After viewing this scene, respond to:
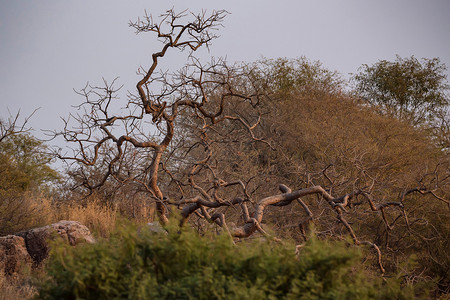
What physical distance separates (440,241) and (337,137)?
4.14 meters

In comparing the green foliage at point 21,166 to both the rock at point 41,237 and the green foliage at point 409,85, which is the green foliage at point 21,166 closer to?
the rock at point 41,237

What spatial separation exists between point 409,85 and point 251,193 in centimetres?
1979

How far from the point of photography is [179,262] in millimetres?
2449

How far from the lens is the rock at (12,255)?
768 centimetres

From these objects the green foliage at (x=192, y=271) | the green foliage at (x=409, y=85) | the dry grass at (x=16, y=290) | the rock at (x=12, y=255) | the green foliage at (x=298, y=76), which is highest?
the green foliage at (x=409, y=85)

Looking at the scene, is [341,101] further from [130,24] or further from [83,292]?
[83,292]

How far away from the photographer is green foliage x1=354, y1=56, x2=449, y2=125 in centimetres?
2438

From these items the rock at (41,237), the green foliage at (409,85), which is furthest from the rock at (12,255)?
the green foliage at (409,85)

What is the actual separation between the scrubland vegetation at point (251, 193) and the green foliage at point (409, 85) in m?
0.08

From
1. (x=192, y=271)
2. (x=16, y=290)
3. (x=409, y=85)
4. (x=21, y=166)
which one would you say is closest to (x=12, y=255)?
(x=16, y=290)

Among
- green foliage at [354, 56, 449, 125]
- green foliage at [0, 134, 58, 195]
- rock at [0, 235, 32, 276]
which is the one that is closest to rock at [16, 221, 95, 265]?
rock at [0, 235, 32, 276]

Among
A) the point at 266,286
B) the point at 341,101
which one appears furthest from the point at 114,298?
the point at 341,101

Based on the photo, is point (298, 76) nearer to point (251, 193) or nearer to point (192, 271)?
point (251, 193)

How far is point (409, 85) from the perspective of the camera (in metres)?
24.5
